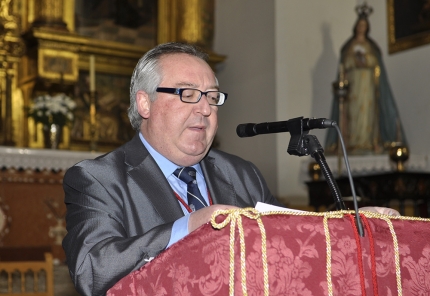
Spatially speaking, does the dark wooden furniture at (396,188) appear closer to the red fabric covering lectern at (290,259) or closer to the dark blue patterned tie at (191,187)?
the dark blue patterned tie at (191,187)

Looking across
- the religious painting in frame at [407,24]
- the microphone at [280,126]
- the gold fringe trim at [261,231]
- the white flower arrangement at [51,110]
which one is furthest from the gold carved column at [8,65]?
the gold fringe trim at [261,231]

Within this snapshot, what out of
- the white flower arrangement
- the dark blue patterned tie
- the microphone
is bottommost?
the dark blue patterned tie

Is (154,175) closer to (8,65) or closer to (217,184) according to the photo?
(217,184)

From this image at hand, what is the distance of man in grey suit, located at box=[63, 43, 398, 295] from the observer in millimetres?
1995

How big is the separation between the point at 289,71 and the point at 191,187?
6.58 meters

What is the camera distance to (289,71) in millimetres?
8969

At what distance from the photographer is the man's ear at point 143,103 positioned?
2555mm

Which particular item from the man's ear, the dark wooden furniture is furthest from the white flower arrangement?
the man's ear

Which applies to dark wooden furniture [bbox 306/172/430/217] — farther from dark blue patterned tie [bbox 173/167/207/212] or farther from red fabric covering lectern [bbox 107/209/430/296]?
red fabric covering lectern [bbox 107/209/430/296]

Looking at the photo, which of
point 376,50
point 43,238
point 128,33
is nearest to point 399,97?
point 376,50

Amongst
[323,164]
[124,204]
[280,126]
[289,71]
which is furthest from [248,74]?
[323,164]

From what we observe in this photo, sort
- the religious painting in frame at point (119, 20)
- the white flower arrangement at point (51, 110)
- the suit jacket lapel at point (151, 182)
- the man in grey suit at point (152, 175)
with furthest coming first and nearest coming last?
1. the religious painting in frame at point (119, 20)
2. the white flower arrangement at point (51, 110)
3. the suit jacket lapel at point (151, 182)
4. the man in grey suit at point (152, 175)

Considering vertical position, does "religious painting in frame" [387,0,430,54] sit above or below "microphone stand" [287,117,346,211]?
above

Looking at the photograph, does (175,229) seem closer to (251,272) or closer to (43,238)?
(251,272)
